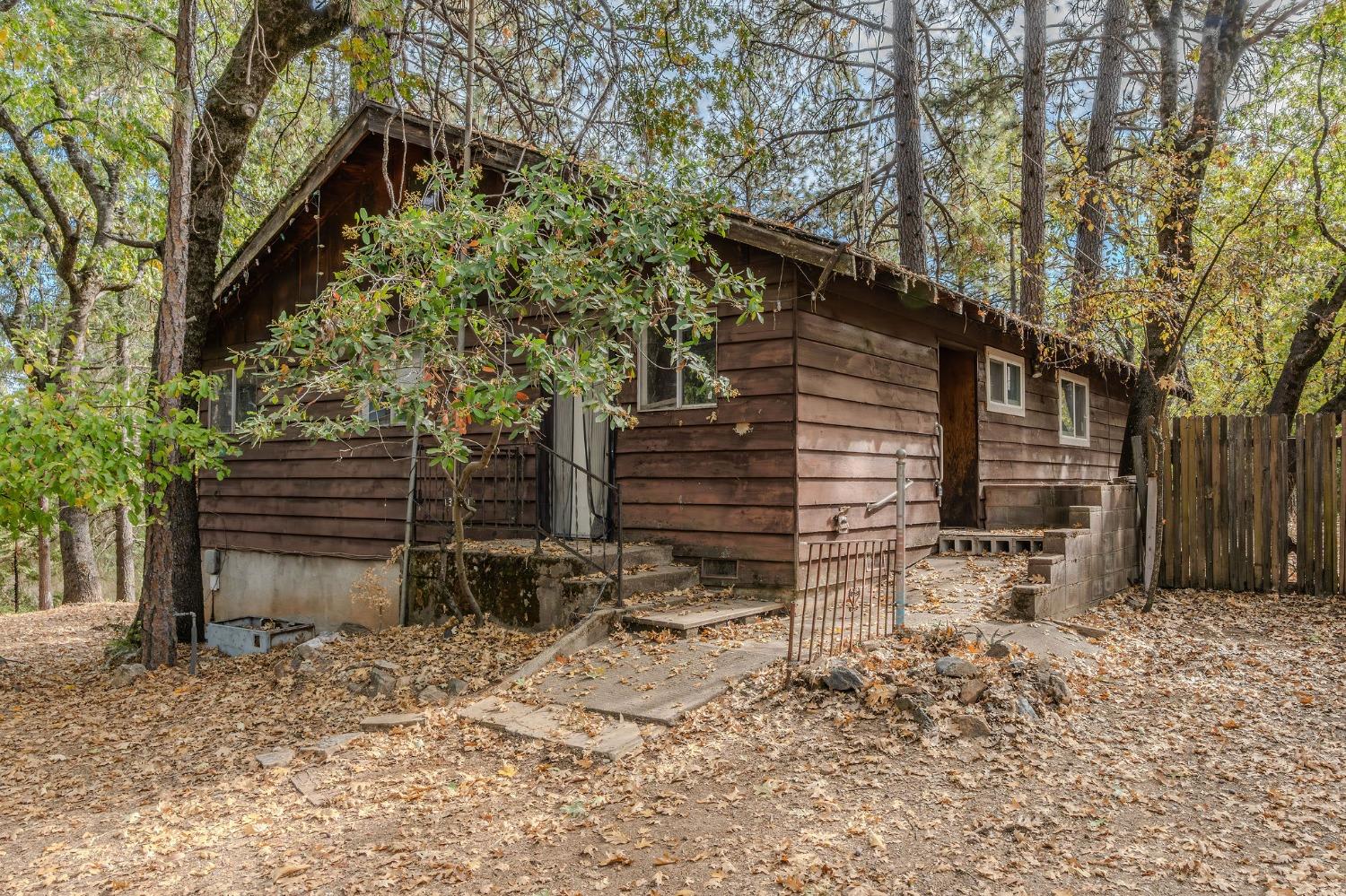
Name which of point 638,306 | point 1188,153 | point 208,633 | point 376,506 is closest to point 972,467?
point 1188,153

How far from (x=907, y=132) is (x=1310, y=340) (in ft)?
21.7

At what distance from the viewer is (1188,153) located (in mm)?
10148

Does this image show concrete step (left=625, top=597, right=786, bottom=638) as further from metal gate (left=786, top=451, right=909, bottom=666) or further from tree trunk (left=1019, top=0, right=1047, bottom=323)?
tree trunk (left=1019, top=0, right=1047, bottom=323)

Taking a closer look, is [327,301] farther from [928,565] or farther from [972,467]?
[972,467]

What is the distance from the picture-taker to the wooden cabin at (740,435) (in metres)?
7.59

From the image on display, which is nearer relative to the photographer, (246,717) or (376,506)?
(246,717)

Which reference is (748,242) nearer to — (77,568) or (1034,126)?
(1034,126)

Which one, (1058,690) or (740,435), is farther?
(740,435)

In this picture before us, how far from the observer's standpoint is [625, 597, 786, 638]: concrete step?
6.65 meters

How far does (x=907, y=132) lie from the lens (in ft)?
46.3

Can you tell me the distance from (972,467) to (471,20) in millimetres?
7776

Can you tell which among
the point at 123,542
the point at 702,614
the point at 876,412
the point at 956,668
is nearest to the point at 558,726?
the point at 702,614

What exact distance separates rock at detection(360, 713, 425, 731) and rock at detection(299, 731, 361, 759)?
0.30 ft

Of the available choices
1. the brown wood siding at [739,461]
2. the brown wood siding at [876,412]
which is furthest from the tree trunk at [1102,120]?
the brown wood siding at [739,461]
